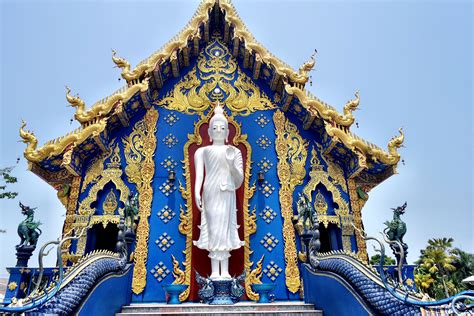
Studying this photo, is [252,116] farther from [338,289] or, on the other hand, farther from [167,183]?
[338,289]

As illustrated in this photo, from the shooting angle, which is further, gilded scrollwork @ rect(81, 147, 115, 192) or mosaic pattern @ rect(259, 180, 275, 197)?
mosaic pattern @ rect(259, 180, 275, 197)

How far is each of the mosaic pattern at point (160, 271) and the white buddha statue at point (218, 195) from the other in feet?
2.66

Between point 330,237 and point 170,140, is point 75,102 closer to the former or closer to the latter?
point 170,140

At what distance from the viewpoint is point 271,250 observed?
22.8ft

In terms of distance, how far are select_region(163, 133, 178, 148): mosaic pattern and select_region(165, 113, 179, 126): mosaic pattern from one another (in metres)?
0.31

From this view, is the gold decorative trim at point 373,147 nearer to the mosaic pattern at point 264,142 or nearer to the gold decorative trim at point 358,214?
the gold decorative trim at point 358,214

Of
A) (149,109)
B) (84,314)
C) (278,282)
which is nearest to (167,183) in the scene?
(149,109)

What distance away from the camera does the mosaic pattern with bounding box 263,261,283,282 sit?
6.76 meters

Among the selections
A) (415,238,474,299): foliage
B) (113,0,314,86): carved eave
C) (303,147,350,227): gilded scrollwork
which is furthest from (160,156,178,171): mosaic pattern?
(415,238,474,299): foliage

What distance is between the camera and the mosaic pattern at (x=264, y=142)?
308 inches

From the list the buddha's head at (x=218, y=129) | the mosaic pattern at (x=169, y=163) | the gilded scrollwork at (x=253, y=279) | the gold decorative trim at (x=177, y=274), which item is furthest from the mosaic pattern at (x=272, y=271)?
the mosaic pattern at (x=169, y=163)

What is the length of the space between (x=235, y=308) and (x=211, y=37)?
6.16 metres

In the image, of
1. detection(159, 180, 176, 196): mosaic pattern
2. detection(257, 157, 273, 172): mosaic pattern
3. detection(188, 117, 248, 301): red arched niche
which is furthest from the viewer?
detection(257, 157, 273, 172): mosaic pattern

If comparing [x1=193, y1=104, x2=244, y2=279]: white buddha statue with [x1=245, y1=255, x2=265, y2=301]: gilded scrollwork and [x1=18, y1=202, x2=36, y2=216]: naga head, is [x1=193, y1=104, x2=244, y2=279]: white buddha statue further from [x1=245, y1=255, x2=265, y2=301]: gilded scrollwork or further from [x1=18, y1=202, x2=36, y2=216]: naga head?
[x1=18, y1=202, x2=36, y2=216]: naga head
